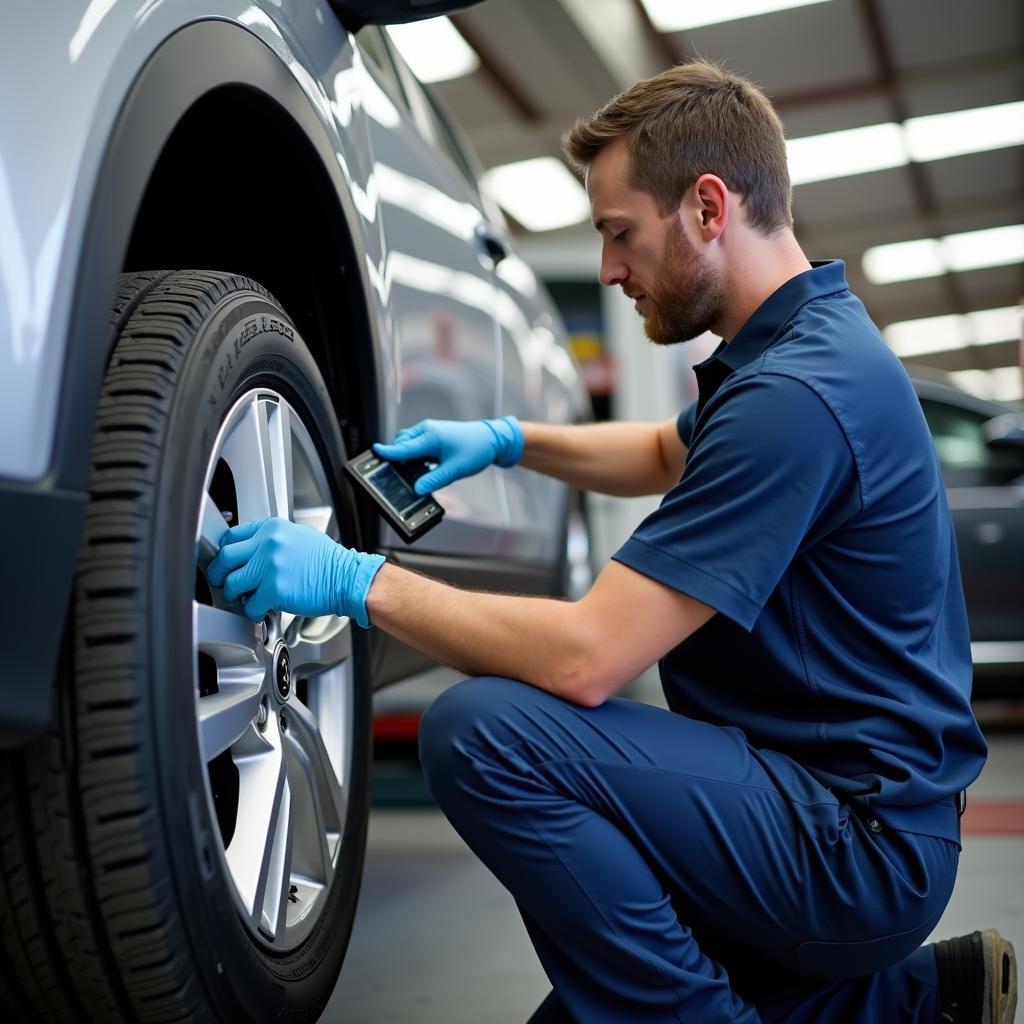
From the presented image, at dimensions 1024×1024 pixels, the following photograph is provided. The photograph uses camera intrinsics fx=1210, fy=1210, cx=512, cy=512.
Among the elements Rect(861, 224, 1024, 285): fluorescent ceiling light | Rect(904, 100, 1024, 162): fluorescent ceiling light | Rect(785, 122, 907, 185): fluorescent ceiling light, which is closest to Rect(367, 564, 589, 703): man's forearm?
Rect(785, 122, 907, 185): fluorescent ceiling light

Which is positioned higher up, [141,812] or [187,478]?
[187,478]

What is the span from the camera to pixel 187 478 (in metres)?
0.97

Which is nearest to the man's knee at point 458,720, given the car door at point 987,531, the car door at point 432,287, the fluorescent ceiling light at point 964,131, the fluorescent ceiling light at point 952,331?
the car door at point 432,287

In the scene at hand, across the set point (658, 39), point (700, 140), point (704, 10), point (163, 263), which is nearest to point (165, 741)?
point (163, 263)

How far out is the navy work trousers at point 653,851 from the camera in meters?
1.19

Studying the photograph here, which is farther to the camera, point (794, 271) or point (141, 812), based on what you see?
point (794, 271)

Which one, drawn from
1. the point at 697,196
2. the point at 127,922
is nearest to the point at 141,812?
the point at 127,922

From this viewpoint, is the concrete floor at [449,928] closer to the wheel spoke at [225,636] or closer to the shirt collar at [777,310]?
the wheel spoke at [225,636]

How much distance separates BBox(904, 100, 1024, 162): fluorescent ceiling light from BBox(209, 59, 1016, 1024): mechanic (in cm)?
730

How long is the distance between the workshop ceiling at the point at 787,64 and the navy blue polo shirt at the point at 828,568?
4371mm

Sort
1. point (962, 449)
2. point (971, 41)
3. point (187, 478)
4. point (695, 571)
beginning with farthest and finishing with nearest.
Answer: point (971, 41), point (962, 449), point (695, 571), point (187, 478)

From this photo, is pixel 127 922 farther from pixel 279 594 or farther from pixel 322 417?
pixel 322 417

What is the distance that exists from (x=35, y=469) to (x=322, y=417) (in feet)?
1.72

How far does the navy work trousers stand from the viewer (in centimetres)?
119
